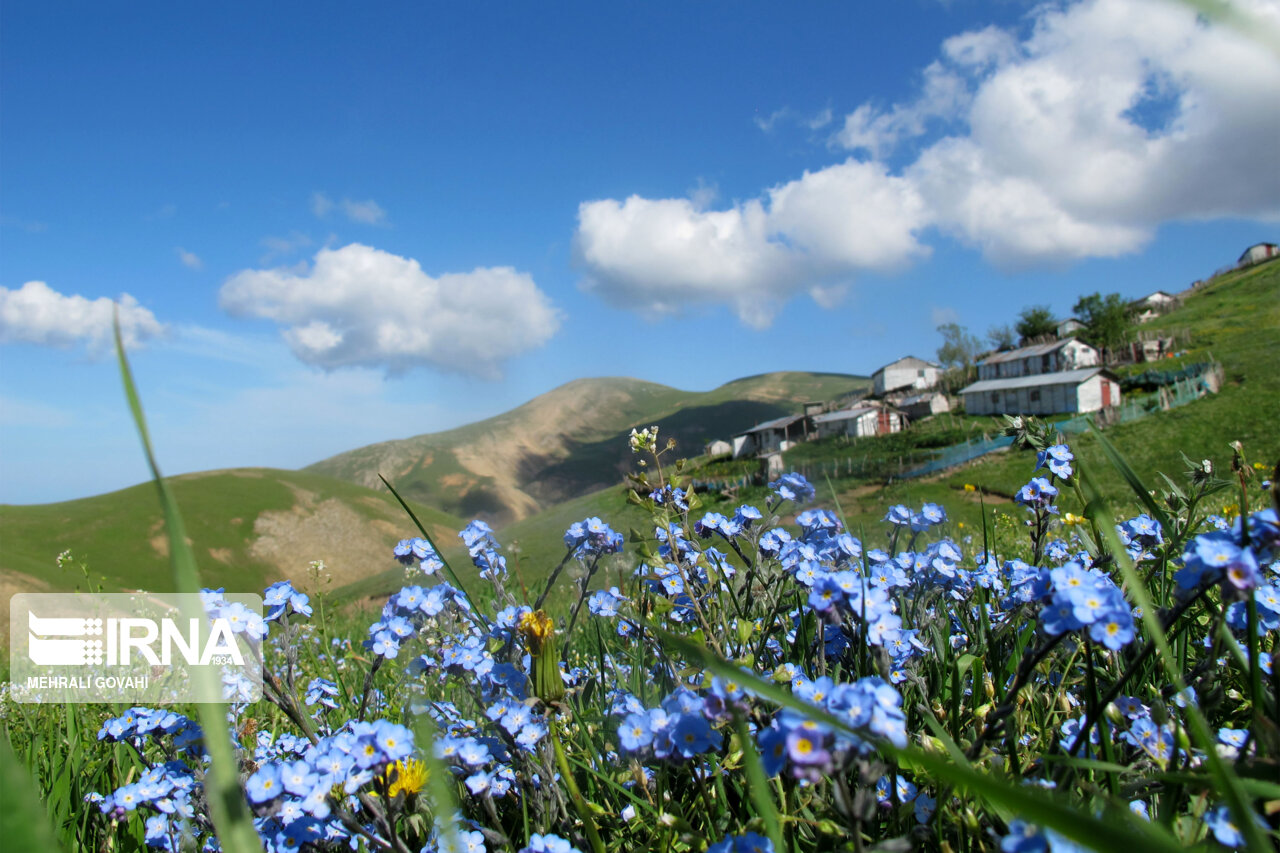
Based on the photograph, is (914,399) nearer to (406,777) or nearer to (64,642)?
(64,642)

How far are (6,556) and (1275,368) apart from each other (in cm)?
5900

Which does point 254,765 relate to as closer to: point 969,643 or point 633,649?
point 633,649

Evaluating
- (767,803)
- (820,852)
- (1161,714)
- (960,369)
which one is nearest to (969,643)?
(1161,714)

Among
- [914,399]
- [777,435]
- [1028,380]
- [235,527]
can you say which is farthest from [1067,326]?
[235,527]

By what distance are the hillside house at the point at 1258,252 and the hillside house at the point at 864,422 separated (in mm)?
63105

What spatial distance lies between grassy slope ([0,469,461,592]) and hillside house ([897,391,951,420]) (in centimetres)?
3744

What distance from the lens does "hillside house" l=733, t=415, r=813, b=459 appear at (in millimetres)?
58156

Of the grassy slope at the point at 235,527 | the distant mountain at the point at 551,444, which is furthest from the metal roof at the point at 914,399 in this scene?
the grassy slope at the point at 235,527

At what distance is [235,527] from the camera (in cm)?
4947

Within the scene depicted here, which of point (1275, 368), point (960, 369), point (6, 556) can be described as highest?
point (960, 369)

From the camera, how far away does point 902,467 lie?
37.0 metres

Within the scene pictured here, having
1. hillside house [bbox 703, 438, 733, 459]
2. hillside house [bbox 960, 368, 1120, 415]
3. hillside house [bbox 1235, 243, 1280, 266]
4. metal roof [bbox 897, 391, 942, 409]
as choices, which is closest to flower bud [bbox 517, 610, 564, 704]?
hillside house [bbox 960, 368, 1120, 415]

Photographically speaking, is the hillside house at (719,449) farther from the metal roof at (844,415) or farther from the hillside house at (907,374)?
the hillside house at (907,374)

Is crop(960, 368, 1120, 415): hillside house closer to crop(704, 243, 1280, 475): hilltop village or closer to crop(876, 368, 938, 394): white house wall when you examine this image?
crop(704, 243, 1280, 475): hilltop village
